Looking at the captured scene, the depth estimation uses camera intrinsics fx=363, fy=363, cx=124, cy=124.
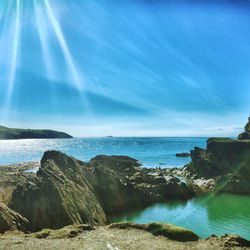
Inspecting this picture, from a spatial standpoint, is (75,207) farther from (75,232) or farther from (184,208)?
(184,208)

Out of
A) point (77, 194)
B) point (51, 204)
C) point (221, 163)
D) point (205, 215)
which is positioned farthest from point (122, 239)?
point (221, 163)

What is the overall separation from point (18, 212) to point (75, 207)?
7.27m

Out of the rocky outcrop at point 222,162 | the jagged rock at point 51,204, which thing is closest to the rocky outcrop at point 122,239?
the jagged rock at point 51,204

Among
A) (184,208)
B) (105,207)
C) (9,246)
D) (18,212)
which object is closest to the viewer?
(9,246)

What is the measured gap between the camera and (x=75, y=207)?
45.5 m

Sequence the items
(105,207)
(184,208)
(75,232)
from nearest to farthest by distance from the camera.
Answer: (75,232), (105,207), (184,208)

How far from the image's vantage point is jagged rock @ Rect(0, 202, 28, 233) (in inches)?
1369

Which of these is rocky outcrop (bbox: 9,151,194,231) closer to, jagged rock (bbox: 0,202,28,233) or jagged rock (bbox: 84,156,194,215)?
jagged rock (bbox: 84,156,194,215)

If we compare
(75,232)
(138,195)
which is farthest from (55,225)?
(138,195)

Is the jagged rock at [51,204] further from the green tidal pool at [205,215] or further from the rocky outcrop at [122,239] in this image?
the green tidal pool at [205,215]

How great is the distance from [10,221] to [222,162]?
77225 mm

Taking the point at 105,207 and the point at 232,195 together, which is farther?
the point at 232,195

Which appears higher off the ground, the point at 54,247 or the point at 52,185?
the point at 52,185

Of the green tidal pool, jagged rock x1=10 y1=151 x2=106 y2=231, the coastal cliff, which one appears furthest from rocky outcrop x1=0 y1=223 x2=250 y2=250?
the coastal cliff
